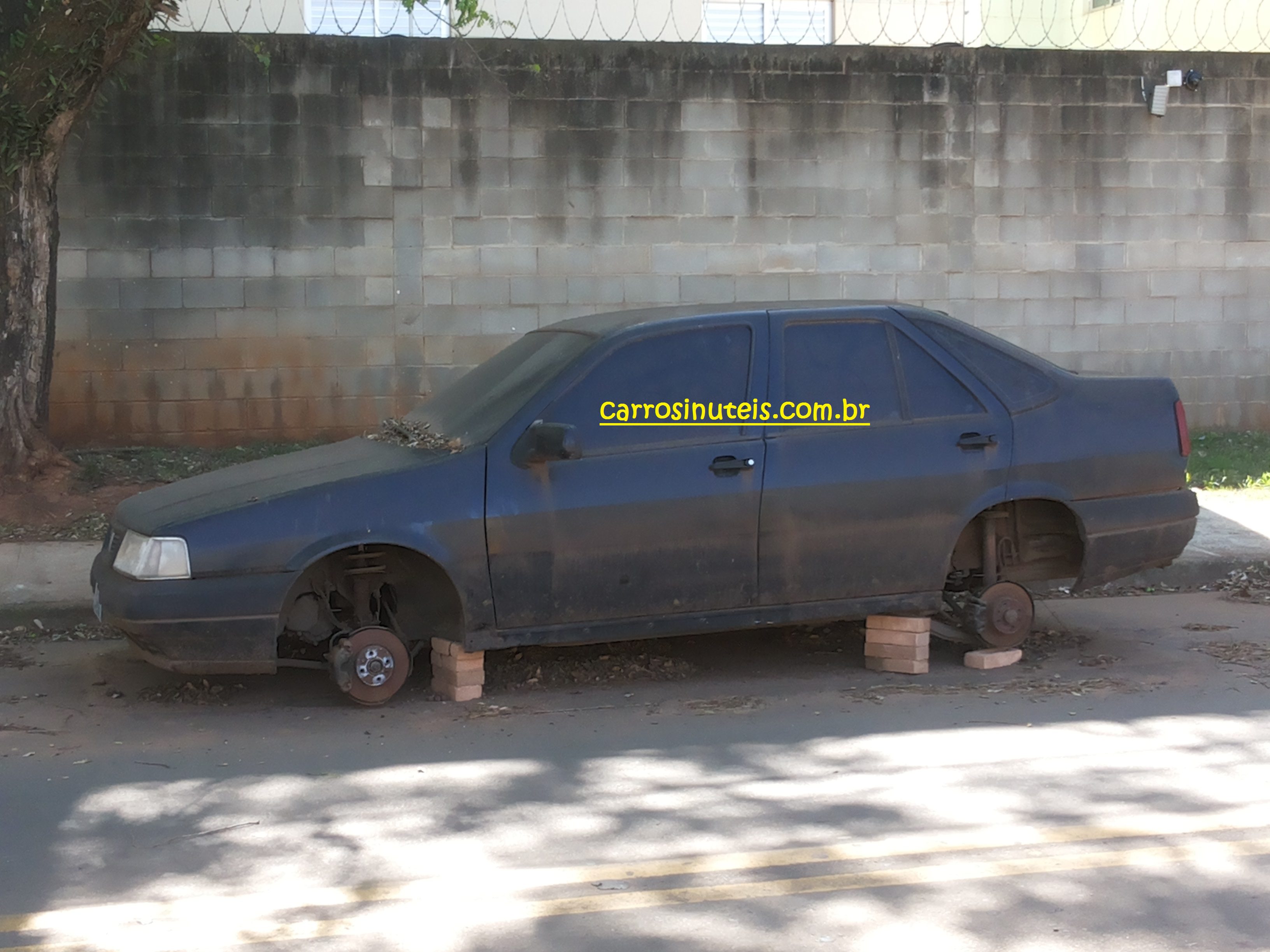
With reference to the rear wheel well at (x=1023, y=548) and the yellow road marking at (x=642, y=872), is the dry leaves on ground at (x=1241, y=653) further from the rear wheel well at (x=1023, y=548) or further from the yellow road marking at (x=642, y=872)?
the yellow road marking at (x=642, y=872)

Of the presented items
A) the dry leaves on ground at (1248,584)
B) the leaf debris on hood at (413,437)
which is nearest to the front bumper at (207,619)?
the leaf debris on hood at (413,437)

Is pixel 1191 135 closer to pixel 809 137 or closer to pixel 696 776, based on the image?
pixel 809 137

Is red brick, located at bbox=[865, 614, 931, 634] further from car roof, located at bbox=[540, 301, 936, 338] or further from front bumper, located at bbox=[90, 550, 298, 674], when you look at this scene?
front bumper, located at bbox=[90, 550, 298, 674]

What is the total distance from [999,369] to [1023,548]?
900 mm

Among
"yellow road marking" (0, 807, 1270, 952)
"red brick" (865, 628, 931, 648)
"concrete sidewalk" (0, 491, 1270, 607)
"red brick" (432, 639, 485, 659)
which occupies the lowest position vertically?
"yellow road marking" (0, 807, 1270, 952)

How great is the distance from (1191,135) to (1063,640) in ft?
21.8

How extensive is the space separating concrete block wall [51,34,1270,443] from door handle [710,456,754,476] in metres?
5.38

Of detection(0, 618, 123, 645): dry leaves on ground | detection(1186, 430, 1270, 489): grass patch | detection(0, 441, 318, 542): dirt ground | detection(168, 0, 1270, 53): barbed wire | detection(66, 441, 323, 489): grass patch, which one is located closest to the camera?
detection(0, 618, 123, 645): dry leaves on ground

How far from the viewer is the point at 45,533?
862 cm

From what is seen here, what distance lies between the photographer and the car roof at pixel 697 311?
6172mm

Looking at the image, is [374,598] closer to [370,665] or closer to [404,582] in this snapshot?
[404,582]

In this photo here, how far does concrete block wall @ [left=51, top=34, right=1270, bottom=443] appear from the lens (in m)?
10.6

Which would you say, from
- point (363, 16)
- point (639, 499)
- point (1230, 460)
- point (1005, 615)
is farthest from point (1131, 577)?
point (363, 16)

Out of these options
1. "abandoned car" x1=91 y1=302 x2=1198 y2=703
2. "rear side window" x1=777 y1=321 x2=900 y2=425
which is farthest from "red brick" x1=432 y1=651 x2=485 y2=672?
"rear side window" x1=777 y1=321 x2=900 y2=425
